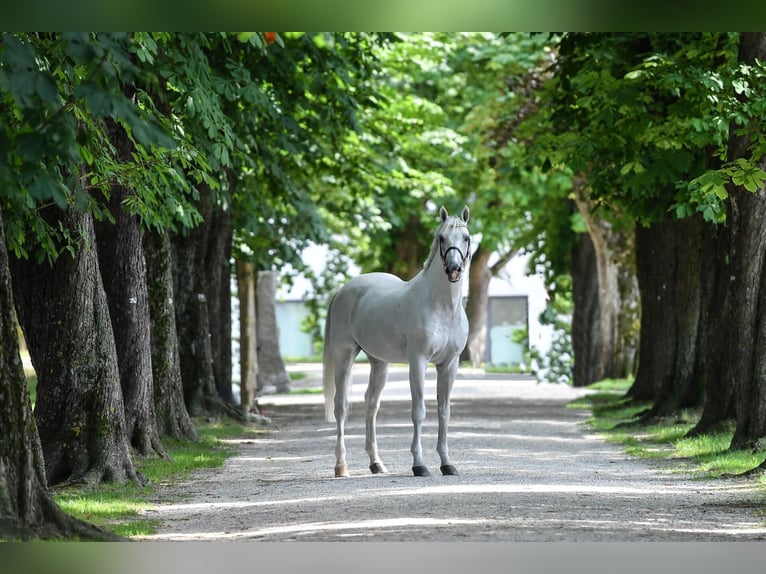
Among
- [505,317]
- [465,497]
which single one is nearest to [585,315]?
[505,317]

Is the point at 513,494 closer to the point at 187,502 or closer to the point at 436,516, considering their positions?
the point at 436,516

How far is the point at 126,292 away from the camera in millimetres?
18547

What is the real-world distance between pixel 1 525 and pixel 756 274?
10.2 metres

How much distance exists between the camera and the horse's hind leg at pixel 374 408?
56.6 ft

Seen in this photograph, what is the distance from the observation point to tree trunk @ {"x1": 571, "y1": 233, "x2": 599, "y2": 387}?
4150cm

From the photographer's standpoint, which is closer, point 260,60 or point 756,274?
point 756,274

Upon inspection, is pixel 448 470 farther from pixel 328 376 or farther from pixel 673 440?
pixel 673 440

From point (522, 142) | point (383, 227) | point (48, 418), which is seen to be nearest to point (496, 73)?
point (522, 142)

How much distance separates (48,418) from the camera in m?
16.4

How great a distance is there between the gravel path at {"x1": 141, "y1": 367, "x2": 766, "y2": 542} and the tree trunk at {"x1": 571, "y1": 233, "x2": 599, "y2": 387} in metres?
17.2

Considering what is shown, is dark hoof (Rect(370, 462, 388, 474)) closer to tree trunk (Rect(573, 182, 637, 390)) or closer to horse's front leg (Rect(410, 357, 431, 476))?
horse's front leg (Rect(410, 357, 431, 476))

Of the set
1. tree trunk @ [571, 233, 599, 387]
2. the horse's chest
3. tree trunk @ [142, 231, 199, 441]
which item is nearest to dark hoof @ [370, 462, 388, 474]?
the horse's chest

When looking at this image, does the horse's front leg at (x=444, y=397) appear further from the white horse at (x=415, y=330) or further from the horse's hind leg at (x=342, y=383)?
the horse's hind leg at (x=342, y=383)

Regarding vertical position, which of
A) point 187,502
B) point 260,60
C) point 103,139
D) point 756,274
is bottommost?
point 187,502
